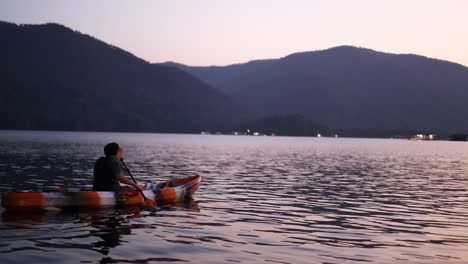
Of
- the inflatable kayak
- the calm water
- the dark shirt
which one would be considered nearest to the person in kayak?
the dark shirt

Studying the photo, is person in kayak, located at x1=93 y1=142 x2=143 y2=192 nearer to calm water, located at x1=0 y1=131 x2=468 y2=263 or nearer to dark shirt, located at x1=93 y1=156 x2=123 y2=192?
dark shirt, located at x1=93 y1=156 x2=123 y2=192

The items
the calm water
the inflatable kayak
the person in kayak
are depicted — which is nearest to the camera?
the calm water

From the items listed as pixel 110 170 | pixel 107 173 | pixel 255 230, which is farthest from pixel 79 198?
pixel 255 230

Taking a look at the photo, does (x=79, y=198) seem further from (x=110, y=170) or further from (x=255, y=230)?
(x=255, y=230)

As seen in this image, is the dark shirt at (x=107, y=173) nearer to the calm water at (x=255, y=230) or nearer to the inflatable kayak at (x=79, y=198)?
the inflatable kayak at (x=79, y=198)

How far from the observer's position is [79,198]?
62.8 feet

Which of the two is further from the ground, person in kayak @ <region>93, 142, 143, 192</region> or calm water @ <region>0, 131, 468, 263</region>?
person in kayak @ <region>93, 142, 143, 192</region>

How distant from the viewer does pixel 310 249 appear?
46.8ft

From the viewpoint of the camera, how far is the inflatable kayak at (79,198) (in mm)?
18000

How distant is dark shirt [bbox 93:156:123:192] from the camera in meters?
19.4

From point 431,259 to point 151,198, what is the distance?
11.6 meters

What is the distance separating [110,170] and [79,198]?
4.91ft

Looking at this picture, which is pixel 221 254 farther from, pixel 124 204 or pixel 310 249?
pixel 124 204

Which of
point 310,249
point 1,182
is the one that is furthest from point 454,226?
point 1,182
